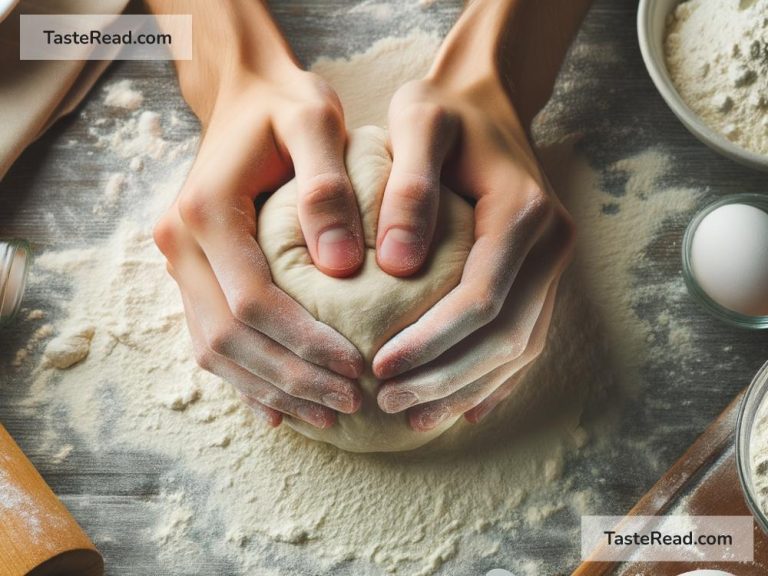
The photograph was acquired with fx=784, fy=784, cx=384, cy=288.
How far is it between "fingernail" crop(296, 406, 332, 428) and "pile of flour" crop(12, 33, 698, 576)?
4.6 inches

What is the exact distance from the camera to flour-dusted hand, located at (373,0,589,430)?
0.94 metres

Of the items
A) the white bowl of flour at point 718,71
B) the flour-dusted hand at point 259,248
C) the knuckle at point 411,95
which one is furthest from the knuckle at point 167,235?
the white bowl of flour at point 718,71

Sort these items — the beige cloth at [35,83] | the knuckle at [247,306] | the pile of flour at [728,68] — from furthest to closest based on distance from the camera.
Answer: the beige cloth at [35,83]
the pile of flour at [728,68]
the knuckle at [247,306]

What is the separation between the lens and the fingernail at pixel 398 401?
37.7 inches

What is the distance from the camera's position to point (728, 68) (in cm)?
115

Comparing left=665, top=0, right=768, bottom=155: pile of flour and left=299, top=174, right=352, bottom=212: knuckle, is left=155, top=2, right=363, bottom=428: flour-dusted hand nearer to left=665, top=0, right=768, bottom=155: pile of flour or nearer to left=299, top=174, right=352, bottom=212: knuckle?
left=299, top=174, right=352, bottom=212: knuckle

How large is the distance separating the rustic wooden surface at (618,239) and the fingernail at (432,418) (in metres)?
0.22

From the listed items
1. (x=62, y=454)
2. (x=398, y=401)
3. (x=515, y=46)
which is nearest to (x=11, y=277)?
(x=62, y=454)

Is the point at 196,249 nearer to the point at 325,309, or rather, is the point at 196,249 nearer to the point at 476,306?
the point at 325,309

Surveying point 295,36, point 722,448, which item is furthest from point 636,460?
point 295,36

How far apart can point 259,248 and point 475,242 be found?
0.27m

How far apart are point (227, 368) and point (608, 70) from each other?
82 cm

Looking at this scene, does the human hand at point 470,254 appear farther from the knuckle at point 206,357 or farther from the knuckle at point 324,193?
the knuckle at point 206,357

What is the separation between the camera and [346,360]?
94 centimetres
